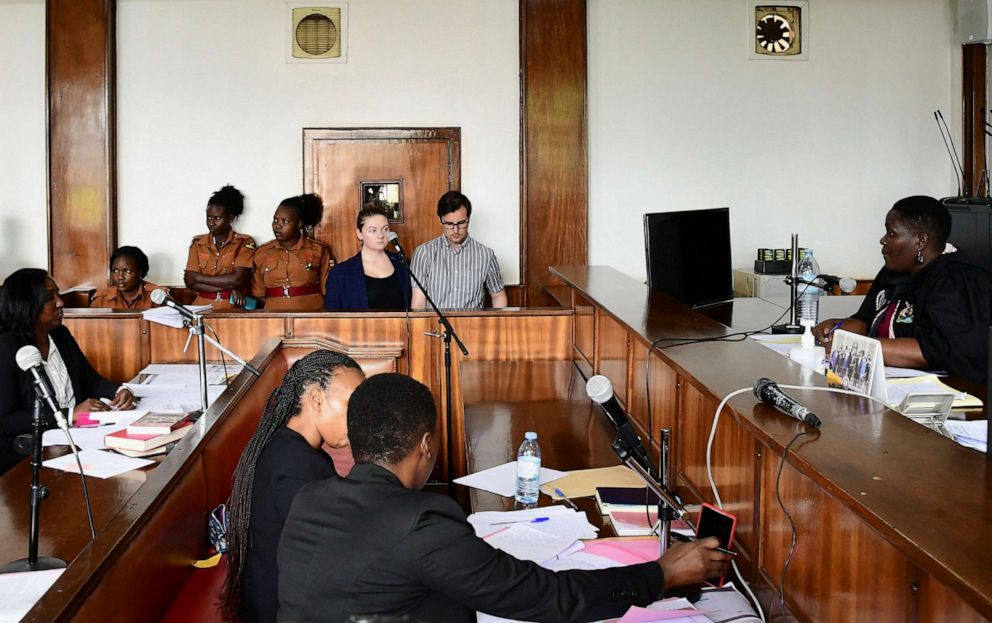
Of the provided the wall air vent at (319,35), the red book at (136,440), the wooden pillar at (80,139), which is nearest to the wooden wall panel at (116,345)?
the red book at (136,440)

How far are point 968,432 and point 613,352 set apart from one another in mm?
1535

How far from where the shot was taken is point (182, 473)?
284cm

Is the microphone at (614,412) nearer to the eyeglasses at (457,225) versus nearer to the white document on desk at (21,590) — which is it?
the white document on desk at (21,590)

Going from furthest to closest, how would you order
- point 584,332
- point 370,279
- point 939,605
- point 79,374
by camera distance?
point 370,279, point 584,332, point 79,374, point 939,605

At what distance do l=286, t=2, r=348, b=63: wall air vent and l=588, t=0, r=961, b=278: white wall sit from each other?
1.71m

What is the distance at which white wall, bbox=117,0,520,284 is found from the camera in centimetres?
707

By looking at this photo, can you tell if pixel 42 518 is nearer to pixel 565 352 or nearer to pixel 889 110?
pixel 565 352

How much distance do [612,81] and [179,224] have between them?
125 inches

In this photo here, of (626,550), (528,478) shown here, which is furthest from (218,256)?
(626,550)

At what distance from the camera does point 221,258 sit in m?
6.84

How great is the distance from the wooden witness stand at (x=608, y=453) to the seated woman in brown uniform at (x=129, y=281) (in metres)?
1.05

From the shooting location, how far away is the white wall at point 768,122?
7184 mm

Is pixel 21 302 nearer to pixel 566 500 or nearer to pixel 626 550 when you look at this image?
pixel 566 500

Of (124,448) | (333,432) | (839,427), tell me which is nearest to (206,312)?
(124,448)
